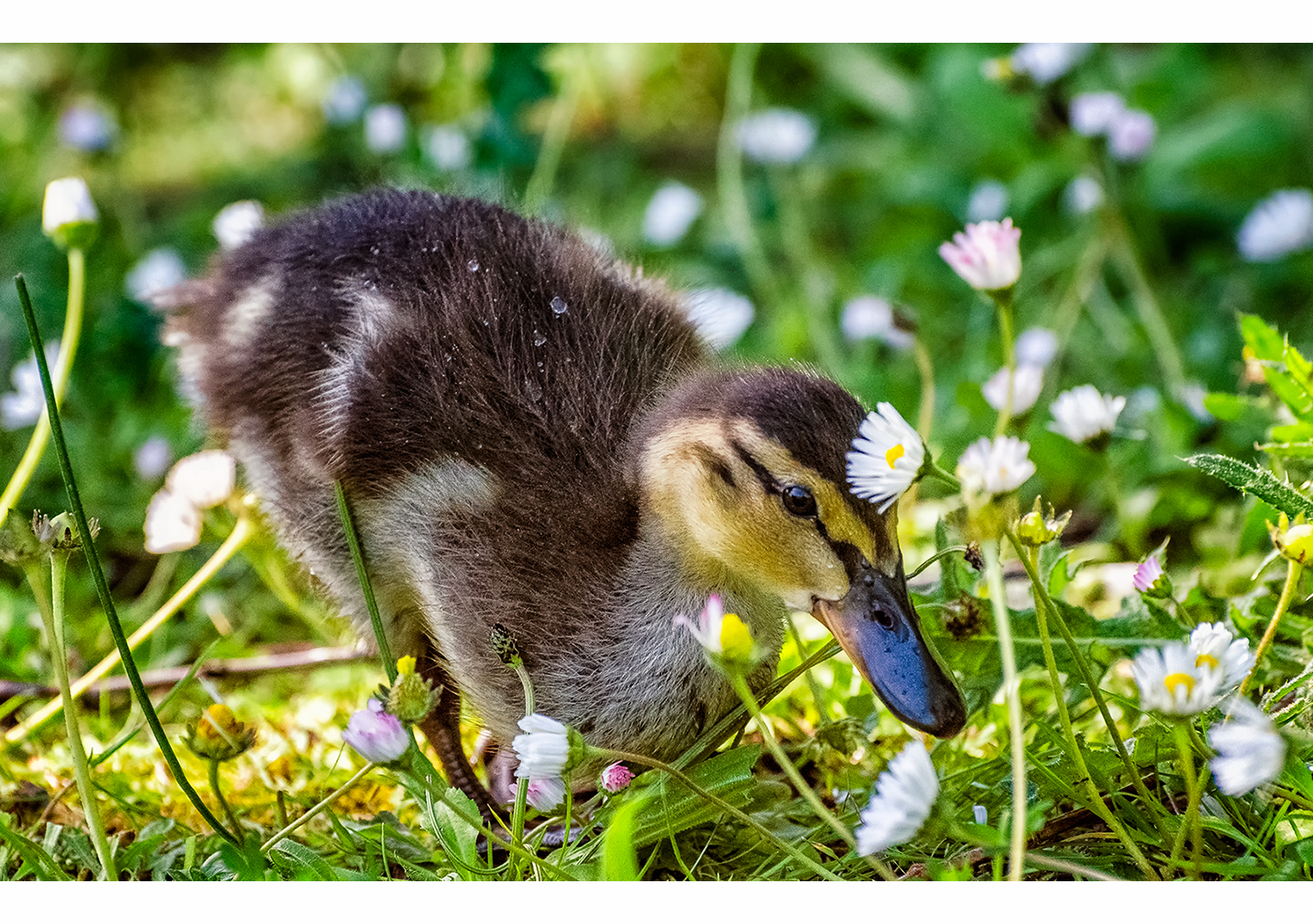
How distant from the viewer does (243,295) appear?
88.7 inches

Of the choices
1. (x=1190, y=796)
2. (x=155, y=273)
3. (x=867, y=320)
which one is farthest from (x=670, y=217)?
(x=1190, y=796)

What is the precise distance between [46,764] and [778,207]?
2.52 meters

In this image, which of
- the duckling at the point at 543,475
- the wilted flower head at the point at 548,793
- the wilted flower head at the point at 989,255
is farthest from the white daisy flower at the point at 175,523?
the wilted flower head at the point at 989,255

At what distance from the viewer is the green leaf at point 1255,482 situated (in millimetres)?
1760

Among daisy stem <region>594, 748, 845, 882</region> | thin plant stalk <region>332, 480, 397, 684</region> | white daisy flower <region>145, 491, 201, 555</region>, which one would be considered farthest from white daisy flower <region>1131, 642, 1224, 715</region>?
white daisy flower <region>145, 491, 201, 555</region>

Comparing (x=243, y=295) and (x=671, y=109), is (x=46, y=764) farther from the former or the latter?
(x=671, y=109)

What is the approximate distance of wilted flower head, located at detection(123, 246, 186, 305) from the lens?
335 cm

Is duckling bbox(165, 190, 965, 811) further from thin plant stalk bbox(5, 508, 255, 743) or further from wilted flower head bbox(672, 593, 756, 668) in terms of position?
wilted flower head bbox(672, 593, 756, 668)

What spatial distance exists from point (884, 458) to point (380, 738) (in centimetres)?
66

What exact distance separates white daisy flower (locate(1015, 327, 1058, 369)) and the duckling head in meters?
1.30

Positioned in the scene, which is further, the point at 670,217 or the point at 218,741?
the point at 670,217

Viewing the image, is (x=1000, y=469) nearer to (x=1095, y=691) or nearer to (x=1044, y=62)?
(x=1095, y=691)

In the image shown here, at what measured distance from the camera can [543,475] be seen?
192 cm
